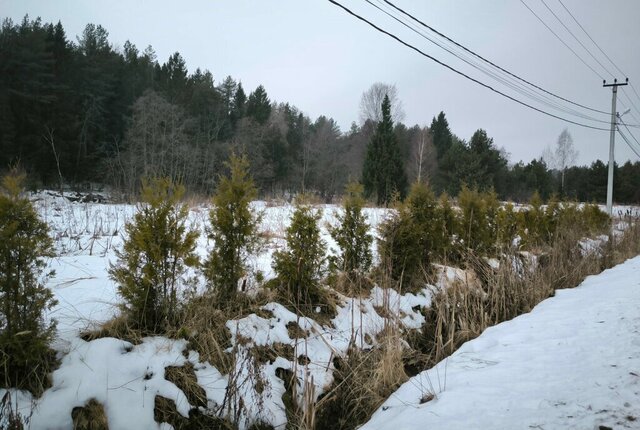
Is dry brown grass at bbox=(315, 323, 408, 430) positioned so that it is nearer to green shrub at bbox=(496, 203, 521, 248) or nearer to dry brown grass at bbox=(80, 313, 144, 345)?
dry brown grass at bbox=(80, 313, 144, 345)

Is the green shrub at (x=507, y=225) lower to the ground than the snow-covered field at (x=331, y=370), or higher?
higher

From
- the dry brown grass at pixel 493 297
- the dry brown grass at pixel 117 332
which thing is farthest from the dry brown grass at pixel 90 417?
the dry brown grass at pixel 493 297

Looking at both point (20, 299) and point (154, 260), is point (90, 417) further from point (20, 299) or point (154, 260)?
point (154, 260)

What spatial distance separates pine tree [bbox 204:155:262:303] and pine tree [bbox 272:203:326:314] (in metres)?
0.53

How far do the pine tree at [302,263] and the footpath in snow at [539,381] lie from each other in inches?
64.1

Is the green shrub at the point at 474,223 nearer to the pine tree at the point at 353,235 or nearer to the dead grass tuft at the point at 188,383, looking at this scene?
the pine tree at the point at 353,235

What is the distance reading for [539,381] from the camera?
2336mm

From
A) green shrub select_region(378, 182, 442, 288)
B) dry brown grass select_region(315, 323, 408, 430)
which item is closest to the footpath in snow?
dry brown grass select_region(315, 323, 408, 430)

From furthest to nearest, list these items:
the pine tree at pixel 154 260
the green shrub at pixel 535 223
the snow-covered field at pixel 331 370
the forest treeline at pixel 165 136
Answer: the forest treeline at pixel 165 136 < the green shrub at pixel 535 223 < the pine tree at pixel 154 260 < the snow-covered field at pixel 331 370

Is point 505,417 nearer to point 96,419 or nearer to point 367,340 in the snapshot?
point 367,340

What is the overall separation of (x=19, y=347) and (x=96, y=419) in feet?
2.55

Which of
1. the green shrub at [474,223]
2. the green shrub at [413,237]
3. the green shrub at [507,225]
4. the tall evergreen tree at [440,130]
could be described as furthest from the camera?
the tall evergreen tree at [440,130]

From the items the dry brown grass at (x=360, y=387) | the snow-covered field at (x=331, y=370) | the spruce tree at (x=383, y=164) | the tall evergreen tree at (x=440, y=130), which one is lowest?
the dry brown grass at (x=360, y=387)

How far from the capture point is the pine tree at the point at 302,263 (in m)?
4.05
